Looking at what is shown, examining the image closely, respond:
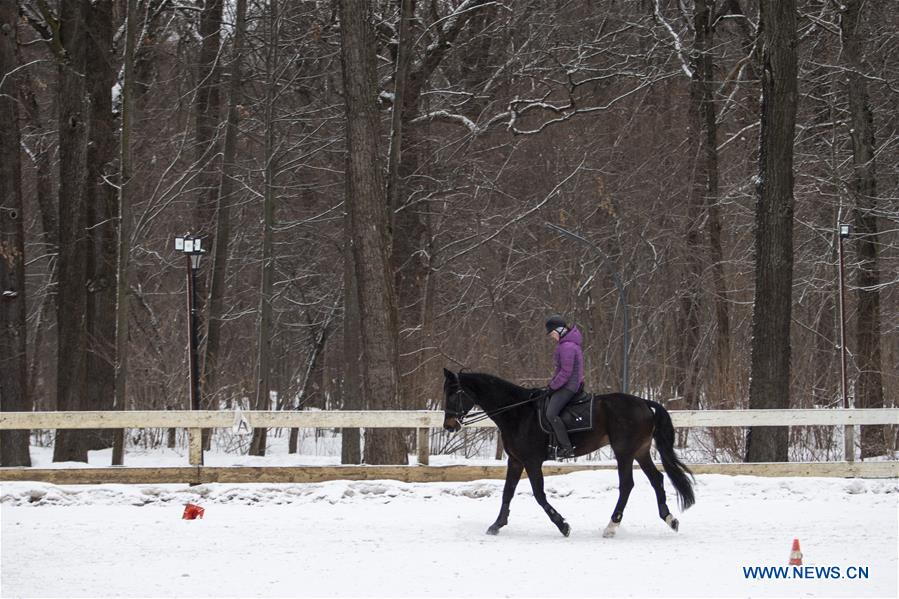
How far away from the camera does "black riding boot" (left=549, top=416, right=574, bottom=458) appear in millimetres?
11562

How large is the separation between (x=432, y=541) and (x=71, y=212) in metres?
13.4

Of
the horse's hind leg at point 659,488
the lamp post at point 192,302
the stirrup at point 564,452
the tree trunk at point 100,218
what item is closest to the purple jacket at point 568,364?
the stirrup at point 564,452

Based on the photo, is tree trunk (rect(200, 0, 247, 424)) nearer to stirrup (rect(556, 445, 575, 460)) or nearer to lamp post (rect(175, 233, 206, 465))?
lamp post (rect(175, 233, 206, 465))

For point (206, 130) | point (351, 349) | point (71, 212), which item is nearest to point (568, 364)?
point (351, 349)

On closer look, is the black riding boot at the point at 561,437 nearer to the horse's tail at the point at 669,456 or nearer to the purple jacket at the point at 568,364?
the purple jacket at the point at 568,364

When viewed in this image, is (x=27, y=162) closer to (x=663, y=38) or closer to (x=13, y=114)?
(x=13, y=114)

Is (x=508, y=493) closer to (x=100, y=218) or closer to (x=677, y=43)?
(x=100, y=218)

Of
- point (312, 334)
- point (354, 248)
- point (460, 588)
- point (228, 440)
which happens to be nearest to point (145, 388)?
point (228, 440)

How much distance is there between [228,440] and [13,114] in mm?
9878

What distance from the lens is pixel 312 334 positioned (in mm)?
30766

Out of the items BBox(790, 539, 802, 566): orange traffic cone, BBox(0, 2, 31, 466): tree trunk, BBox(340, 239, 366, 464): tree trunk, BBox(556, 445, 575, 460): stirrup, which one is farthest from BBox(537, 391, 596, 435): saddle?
BBox(0, 2, 31, 466): tree trunk

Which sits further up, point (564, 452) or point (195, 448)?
point (564, 452)

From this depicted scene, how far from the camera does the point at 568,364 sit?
1170cm

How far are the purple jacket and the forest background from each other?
233 inches
